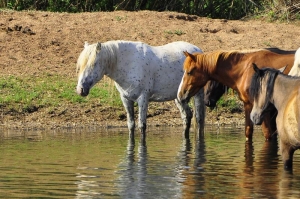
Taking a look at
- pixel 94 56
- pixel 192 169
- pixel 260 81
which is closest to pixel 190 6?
pixel 94 56

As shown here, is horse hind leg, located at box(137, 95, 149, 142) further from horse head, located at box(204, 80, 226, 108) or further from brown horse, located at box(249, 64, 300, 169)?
brown horse, located at box(249, 64, 300, 169)

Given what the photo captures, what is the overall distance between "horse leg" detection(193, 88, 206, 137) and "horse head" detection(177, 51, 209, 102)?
187 cm

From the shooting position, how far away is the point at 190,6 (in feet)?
86.4

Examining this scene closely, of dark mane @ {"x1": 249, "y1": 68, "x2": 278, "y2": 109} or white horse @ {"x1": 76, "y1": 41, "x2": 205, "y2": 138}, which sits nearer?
dark mane @ {"x1": 249, "y1": 68, "x2": 278, "y2": 109}

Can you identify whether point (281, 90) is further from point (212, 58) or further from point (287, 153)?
point (212, 58)

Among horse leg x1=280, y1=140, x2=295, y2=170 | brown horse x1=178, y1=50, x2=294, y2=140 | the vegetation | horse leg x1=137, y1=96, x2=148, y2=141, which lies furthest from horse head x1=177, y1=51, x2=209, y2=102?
the vegetation

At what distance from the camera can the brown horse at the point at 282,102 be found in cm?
1042

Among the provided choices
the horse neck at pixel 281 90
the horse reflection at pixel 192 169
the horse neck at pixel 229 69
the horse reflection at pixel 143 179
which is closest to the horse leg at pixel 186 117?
the horse reflection at pixel 192 169

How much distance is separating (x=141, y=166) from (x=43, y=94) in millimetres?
7044

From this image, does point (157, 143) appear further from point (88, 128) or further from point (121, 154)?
point (88, 128)

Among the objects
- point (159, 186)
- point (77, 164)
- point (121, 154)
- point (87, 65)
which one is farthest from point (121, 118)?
point (159, 186)

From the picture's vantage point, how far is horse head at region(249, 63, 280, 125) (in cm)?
1095

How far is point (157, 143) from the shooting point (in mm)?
14789

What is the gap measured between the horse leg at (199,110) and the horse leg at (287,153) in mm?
5071
